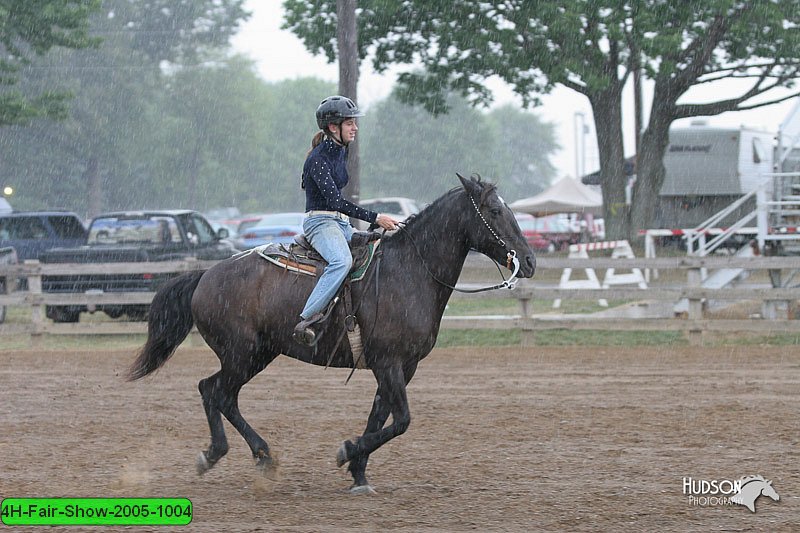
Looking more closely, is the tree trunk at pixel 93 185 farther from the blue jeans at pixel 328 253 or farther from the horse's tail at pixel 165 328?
the blue jeans at pixel 328 253

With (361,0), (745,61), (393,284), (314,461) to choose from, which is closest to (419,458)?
(314,461)

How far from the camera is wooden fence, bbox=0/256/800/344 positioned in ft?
52.5

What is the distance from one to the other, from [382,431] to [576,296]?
9854 millimetres

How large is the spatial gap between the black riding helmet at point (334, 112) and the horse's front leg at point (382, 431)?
69.3 inches

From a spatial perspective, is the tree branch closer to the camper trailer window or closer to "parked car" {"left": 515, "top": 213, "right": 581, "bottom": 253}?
the camper trailer window

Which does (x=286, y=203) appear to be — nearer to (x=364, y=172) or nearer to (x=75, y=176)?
(x=364, y=172)

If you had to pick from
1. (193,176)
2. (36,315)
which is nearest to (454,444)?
(36,315)

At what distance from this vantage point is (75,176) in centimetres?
6656

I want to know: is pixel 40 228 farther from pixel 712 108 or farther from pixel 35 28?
pixel 712 108

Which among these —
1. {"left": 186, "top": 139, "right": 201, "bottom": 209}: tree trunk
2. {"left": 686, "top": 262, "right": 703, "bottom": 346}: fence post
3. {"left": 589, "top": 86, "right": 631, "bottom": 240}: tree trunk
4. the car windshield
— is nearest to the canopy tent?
{"left": 589, "top": 86, "right": 631, "bottom": 240}: tree trunk

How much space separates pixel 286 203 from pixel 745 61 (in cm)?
7392

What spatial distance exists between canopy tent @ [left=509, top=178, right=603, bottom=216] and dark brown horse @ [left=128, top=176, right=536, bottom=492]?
31.0 m

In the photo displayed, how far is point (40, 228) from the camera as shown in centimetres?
2338

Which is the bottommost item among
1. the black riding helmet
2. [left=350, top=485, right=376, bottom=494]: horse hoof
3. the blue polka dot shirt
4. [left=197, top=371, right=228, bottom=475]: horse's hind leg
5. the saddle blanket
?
[left=350, top=485, right=376, bottom=494]: horse hoof
